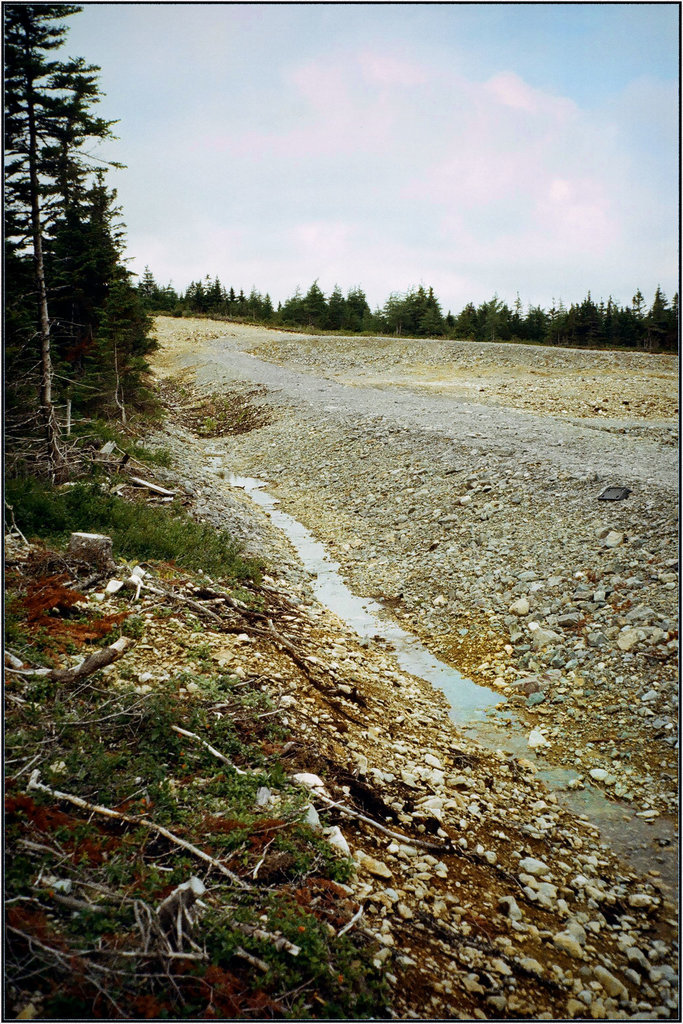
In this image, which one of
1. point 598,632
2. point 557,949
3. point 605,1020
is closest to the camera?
A: point 605,1020

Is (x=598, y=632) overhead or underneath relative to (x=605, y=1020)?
overhead

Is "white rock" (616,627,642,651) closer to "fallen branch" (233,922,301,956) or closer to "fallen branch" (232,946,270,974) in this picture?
"fallen branch" (233,922,301,956)

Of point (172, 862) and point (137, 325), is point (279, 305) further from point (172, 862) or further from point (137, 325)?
point (172, 862)

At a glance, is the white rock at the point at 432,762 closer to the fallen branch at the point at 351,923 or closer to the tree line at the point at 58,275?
the fallen branch at the point at 351,923

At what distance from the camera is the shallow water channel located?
4.46m

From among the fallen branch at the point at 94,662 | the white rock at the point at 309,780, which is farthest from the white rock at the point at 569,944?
the fallen branch at the point at 94,662

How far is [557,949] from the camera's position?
3.54 meters

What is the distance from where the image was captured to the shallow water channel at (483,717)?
4461mm

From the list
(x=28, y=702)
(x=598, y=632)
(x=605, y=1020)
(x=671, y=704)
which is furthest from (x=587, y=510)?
(x=28, y=702)

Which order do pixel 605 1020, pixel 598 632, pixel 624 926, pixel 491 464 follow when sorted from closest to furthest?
1. pixel 605 1020
2. pixel 624 926
3. pixel 598 632
4. pixel 491 464

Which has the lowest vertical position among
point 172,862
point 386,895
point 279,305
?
point 386,895

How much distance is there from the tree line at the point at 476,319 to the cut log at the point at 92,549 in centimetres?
4985

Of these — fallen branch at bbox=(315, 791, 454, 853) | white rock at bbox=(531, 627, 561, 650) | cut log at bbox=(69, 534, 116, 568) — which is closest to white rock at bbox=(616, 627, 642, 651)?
white rock at bbox=(531, 627, 561, 650)

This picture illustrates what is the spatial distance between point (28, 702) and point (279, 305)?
81890 millimetres
